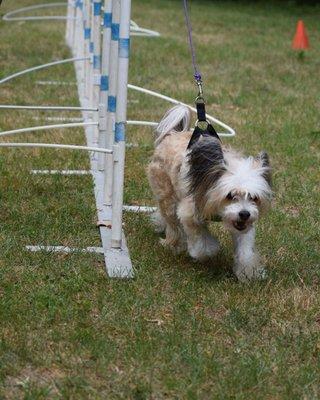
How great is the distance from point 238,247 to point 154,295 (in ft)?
2.10

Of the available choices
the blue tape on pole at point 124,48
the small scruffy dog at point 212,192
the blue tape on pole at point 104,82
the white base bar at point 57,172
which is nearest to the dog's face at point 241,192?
the small scruffy dog at point 212,192

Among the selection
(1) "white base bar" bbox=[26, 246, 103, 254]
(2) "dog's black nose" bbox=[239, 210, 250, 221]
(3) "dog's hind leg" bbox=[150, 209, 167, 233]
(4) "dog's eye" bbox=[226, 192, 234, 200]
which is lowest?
(3) "dog's hind leg" bbox=[150, 209, 167, 233]

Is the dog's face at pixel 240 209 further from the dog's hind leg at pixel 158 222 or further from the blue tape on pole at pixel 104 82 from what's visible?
the blue tape on pole at pixel 104 82

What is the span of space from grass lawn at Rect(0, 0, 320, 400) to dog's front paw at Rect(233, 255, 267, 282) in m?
0.06

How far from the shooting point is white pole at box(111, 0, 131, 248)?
191 inches

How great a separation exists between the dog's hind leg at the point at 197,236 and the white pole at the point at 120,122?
37cm

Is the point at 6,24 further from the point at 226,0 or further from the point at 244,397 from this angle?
the point at 244,397

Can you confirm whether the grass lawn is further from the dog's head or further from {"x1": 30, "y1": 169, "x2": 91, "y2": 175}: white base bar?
the dog's head

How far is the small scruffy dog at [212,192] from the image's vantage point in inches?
181

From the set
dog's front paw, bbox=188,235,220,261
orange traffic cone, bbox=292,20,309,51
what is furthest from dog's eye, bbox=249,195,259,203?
orange traffic cone, bbox=292,20,309,51

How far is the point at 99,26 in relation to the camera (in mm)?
7750

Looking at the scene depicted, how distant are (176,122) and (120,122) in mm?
634

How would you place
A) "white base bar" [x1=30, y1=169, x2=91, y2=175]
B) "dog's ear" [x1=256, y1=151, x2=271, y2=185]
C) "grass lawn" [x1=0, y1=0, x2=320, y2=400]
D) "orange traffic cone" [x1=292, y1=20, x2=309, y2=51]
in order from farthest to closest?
"orange traffic cone" [x1=292, y1=20, x2=309, y2=51] < "white base bar" [x1=30, y1=169, x2=91, y2=175] < "dog's ear" [x1=256, y1=151, x2=271, y2=185] < "grass lawn" [x1=0, y1=0, x2=320, y2=400]

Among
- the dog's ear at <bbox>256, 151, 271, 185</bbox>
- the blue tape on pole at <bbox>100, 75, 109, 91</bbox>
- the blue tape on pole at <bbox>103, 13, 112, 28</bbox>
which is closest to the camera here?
the dog's ear at <bbox>256, 151, 271, 185</bbox>
